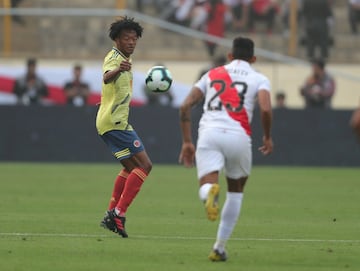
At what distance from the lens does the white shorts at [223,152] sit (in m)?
10.5

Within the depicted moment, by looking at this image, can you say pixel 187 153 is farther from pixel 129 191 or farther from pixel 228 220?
pixel 129 191

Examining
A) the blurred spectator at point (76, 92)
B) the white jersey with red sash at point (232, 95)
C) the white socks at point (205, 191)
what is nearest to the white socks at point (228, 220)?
the white socks at point (205, 191)

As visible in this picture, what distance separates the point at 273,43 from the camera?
98.1ft

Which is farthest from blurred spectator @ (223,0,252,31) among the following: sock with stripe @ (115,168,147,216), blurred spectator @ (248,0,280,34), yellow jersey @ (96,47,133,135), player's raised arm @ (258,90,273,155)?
player's raised arm @ (258,90,273,155)

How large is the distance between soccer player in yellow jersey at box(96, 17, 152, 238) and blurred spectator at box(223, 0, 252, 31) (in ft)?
53.5

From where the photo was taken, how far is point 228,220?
10.5 meters

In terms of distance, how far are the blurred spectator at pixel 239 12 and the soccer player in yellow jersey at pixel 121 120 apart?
16.3 meters

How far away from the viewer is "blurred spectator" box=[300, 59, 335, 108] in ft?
90.0

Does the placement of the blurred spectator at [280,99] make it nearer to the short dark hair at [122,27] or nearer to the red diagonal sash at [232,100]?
the short dark hair at [122,27]

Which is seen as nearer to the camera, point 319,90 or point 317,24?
point 319,90

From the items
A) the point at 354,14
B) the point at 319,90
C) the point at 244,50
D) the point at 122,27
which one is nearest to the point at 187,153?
the point at 244,50

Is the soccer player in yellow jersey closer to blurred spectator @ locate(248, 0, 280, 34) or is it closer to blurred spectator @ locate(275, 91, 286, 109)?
blurred spectator @ locate(275, 91, 286, 109)

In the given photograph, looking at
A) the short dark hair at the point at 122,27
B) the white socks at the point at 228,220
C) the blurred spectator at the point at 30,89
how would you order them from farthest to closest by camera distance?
the blurred spectator at the point at 30,89 → the short dark hair at the point at 122,27 → the white socks at the point at 228,220

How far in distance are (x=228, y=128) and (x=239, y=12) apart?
19.1m
